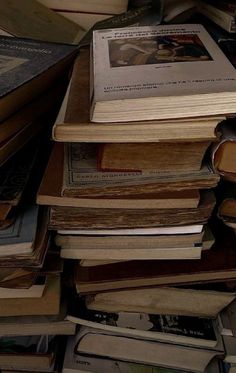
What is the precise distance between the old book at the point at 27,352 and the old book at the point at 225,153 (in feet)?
1.26

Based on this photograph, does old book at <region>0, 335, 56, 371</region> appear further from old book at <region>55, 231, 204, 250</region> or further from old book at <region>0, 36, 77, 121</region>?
old book at <region>0, 36, 77, 121</region>

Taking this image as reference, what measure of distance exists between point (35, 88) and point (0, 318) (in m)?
0.33

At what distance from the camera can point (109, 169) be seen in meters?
0.49

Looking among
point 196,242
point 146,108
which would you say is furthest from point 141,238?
point 146,108

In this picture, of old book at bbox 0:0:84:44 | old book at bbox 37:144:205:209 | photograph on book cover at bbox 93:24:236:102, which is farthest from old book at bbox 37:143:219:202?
old book at bbox 0:0:84:44

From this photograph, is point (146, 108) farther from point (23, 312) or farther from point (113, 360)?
point (113, 360)

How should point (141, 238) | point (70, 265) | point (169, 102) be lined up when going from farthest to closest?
point (70, 265) → point (141, 238) → point (169, 102)

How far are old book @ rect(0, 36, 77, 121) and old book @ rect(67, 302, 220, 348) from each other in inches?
12.6

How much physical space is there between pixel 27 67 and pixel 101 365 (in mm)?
471

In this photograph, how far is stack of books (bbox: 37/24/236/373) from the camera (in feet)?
1.41

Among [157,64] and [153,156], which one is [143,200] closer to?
[153,156]

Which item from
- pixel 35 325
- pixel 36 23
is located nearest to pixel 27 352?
pixel 35 325

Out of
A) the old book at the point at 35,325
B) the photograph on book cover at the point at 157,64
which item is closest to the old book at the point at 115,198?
the photograph on book cover at the point at 157,64

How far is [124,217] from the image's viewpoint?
507 mm
